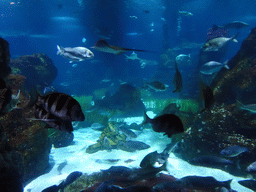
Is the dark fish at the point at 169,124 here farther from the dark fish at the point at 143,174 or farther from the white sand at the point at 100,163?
the white sand at the point at 100,163

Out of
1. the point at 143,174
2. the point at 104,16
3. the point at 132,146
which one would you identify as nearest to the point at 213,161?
the point at 143,174

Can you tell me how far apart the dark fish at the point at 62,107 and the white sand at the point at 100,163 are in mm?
3244

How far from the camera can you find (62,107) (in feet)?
5.57

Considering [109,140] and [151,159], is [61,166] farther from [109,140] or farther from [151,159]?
[151,159]

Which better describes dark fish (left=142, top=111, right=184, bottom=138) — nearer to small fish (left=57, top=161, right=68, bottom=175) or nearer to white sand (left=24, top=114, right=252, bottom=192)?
white sand (left=24, top=114, right=252, bottom=192)

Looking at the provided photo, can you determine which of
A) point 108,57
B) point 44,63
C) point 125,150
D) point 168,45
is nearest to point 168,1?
point 168,45

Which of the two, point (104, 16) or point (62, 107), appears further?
point (104, 16)

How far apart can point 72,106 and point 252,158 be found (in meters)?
5.06

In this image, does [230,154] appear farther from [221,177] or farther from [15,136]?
[15,136]

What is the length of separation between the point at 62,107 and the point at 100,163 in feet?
13.1

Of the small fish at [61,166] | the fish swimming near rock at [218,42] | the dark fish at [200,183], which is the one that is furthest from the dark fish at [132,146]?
the fish swimming near rock at [218,42]

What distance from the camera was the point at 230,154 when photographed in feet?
12.6

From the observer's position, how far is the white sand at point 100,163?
416 centimetres

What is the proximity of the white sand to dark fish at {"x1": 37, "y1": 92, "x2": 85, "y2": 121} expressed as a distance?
3.24 metres
